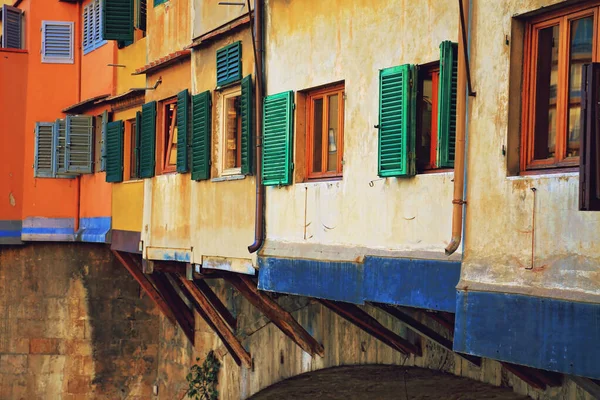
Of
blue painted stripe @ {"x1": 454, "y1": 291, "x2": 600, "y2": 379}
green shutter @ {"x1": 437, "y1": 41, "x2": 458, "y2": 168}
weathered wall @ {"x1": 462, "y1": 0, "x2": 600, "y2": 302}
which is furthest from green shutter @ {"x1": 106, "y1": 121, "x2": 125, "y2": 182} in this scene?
blue painted stripe @ {"x1": 454, "y1": 291, "x2": 600, "y2": 379}

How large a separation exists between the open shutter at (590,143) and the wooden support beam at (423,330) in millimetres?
4332

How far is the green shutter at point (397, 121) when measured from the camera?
28.6ft

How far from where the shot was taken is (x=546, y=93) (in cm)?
737

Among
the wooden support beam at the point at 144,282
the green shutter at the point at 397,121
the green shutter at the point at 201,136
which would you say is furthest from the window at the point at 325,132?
the wooden support beam at the point at 144,282

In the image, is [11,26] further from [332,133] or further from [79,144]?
[332,133]

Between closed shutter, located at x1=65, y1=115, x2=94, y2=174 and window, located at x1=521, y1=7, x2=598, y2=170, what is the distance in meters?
11.8

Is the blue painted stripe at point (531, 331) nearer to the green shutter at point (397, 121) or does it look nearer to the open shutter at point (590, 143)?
the open shutter at point (590, 143)

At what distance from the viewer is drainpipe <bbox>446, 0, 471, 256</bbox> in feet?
25.2

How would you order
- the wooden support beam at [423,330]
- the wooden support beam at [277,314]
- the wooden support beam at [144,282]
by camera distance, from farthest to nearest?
the wooden support beam at [144,282] → the wooden support beam at [277,314] → the wooden support beam at [423,330]

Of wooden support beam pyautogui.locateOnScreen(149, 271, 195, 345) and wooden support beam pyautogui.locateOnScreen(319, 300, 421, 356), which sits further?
wooden support beam pyautogui.locateOnScreen(149, 271, 195, 345)

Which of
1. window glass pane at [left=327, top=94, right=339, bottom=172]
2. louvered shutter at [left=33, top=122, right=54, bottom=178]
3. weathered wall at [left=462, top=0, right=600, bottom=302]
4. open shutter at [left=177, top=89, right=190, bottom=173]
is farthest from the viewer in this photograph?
louvered shutter at [left=33, top=122, right=54, bottom=178]

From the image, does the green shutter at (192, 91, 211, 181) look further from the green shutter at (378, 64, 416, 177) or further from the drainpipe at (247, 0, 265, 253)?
the green shutter at (378, 64, 416, 177)

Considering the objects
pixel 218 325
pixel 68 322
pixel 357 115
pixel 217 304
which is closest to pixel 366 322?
pixel 357 115

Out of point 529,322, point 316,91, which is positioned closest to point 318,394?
point 316,91
